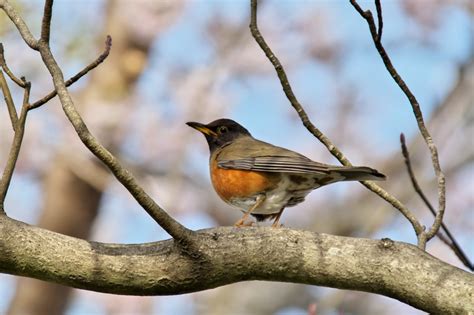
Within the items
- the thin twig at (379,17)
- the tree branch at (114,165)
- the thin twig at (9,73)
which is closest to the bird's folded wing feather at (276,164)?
the thin twig at (379,17)

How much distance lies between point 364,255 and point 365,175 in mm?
1119

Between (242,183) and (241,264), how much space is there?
219 cm

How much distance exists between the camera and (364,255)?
3.18 m

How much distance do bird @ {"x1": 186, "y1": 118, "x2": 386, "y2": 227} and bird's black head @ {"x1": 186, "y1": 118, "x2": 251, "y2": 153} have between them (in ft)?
2.47

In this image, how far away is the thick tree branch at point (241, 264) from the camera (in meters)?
3.03

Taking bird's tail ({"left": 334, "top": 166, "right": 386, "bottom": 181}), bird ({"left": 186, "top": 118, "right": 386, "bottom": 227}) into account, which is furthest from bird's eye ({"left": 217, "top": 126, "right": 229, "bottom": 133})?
bird's tail ({"left": 334, "top": 166, "right": 386, "bottom": 181})

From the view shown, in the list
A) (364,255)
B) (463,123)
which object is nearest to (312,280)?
(364,255)

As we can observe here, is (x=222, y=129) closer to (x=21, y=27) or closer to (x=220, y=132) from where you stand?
(x=220, y=132)

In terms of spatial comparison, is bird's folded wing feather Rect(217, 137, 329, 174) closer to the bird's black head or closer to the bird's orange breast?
the bird's orange breast

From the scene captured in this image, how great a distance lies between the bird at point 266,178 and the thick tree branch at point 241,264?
4.59 ft

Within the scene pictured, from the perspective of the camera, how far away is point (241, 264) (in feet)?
10.5

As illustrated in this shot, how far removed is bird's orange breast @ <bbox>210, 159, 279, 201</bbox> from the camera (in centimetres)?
526

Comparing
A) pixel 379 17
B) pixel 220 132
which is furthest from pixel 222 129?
pixel 379 17

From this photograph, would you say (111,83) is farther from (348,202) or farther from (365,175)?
(365,175)
